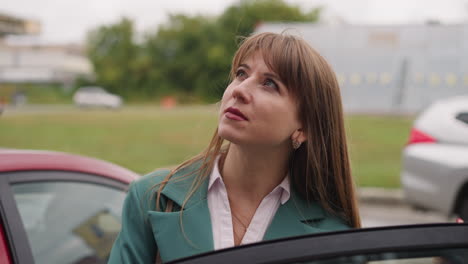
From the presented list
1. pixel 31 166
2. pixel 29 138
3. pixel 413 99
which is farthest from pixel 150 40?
pixel 31 166

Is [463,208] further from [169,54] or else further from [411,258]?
[169,54]

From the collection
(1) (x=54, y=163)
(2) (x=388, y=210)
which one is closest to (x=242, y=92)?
(1) (x=54, y=163)

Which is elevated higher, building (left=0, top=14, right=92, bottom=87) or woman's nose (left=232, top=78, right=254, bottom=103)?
woman's nose (left=232, top=78, right=254, bottom=103)

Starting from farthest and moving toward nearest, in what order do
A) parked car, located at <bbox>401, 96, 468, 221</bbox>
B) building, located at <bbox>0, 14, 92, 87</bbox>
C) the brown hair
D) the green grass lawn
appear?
building, located at <bbox>0, 14, 92, 87</bbox>, the green grass lawn, parked car, located at <bbox>401, 96, 468, 221</bbox>, the brown hair

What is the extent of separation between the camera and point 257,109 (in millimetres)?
1453

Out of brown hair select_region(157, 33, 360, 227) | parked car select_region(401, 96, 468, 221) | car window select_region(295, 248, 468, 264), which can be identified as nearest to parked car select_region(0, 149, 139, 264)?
brown hair select_region(157, 33, 360, 227)

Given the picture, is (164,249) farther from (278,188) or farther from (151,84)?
(151,84)

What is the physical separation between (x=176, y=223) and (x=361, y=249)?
557mm

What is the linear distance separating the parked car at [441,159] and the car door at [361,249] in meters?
3.98

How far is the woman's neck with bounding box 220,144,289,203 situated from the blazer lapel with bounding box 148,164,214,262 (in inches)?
4.7

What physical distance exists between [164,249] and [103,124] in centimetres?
1922

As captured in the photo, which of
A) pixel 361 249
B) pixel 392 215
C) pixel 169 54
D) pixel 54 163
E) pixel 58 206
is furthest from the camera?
pixel 169 54

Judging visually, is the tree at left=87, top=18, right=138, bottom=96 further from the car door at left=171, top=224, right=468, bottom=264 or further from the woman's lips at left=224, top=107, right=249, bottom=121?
the car door at left=171, top=224, right=468, bottom=264

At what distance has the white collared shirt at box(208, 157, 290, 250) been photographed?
1.47 metres
